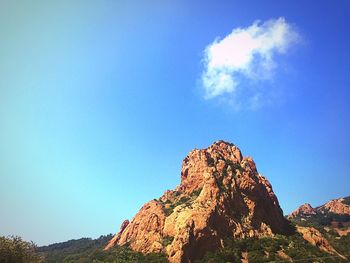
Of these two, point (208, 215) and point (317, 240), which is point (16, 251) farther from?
point (317, 240)

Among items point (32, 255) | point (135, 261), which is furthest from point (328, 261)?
point (32, 255)

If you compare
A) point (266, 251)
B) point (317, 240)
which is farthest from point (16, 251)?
point (317, 240)

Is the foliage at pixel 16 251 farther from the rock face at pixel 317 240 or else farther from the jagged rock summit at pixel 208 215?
the rock face at pixel 317 240

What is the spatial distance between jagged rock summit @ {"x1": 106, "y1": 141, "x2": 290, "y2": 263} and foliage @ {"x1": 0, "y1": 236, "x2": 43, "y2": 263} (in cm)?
6332

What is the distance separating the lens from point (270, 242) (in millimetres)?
129250

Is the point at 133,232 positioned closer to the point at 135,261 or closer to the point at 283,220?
the point at 135,261

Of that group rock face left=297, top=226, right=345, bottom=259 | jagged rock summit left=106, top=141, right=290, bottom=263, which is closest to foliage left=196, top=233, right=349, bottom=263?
jagged rock summit left=106, top=141, right=290, bottom=263

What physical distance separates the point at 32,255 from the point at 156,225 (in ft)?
301

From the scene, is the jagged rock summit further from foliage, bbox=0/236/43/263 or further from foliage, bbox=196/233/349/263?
foliage, bbox=0/236/43/263

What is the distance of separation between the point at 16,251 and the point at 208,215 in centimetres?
8356

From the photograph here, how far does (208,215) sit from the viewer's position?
130875 mm

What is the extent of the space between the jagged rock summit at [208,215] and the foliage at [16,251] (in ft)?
208

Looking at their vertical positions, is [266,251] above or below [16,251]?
above

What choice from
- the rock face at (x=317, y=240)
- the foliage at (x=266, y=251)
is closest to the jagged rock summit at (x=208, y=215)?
the foliage at (x=266, y=251)
